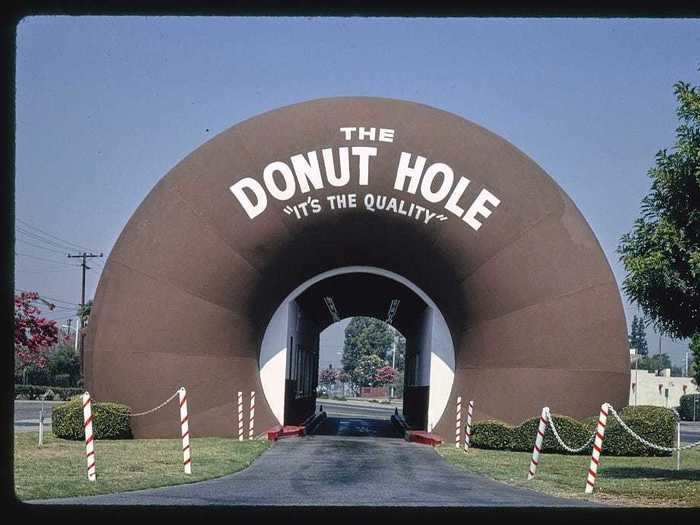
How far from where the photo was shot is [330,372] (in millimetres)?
131125

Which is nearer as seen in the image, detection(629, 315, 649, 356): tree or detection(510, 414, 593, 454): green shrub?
detection(510, 414, 593, 454): green shrub

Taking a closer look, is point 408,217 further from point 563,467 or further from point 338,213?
point 563,467

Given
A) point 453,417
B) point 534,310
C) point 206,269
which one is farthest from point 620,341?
point 206,269

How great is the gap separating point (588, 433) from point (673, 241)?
6571 millimetres

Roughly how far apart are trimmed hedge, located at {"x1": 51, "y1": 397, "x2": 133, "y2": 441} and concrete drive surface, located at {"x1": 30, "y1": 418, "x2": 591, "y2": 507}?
311 cm

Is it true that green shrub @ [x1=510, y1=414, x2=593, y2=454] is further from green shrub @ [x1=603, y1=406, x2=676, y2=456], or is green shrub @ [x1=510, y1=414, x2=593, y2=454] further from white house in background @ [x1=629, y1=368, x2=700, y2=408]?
white house in background @ [x1=629, y1=368, x2=700, y2=408]

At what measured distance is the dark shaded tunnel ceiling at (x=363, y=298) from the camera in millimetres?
26406

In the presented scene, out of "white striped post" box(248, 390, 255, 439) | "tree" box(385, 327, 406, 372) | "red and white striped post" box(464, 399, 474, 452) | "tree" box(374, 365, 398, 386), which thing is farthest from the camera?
"tree" box(385, 327, 406, 372)

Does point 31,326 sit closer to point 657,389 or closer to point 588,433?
point 588,433

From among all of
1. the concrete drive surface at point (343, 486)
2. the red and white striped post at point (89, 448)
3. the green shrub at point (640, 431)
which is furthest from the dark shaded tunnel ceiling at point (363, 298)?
the red and white striped post at point (89, 448)

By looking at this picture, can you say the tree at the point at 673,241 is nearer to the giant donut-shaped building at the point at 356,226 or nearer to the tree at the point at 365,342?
the giant donut-shaped building at the point at 356,226

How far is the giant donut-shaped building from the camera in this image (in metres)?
20.7

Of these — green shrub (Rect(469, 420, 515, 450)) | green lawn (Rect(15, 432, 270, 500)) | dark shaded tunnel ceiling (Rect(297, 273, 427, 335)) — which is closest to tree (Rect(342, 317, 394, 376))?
dark shaded tunnel ceiling (Rect(297, 273, 427, 335))

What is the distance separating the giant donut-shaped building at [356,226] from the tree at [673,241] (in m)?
5.65
